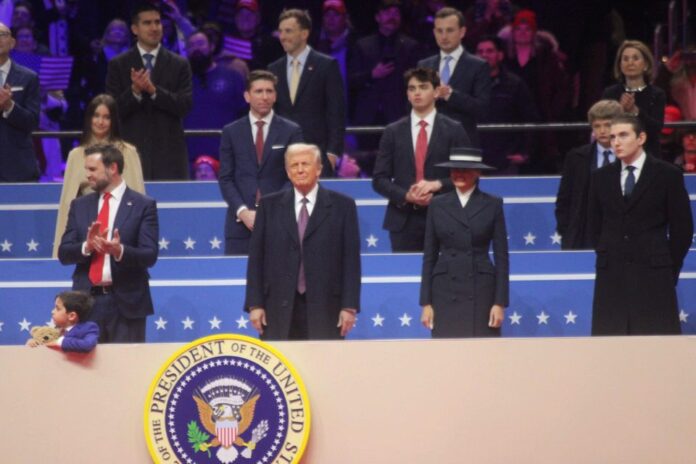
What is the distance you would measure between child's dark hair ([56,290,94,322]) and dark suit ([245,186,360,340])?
34.3 inches

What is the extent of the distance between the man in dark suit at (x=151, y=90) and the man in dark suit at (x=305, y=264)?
2.31m

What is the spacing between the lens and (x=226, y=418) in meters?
6.42

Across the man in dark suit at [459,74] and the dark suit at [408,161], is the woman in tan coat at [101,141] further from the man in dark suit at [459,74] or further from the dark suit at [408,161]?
the man in dark suit at [459,74]

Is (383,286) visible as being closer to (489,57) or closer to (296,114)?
(296,114)

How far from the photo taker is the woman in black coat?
806 cm

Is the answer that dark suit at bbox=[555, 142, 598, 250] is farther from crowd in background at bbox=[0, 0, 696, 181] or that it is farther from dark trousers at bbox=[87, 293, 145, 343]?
dark trousers at bbox=[87, 293, 145, 343]

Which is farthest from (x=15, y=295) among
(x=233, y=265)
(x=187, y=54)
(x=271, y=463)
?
(x=271, y=463)

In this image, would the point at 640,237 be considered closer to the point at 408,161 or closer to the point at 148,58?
the point at 408,161

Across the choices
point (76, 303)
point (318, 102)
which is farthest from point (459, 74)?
point (76, 303)

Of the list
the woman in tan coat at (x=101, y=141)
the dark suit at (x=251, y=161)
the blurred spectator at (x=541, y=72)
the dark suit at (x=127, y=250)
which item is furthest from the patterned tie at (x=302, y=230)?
the blurred spectator at (x=541, y=72)

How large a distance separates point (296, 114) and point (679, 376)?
4.25m

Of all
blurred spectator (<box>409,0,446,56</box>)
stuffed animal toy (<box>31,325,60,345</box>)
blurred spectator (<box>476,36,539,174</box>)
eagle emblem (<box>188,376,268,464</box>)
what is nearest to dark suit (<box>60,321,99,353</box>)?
eagle emblem (<box>188,376,268,464</box>)

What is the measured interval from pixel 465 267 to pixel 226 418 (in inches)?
82.6

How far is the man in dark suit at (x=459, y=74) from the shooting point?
9711mm
